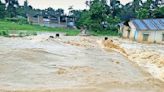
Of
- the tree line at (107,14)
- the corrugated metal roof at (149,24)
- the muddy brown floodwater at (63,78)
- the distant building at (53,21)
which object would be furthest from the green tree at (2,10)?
the muddy brown floodwater at (63,78)

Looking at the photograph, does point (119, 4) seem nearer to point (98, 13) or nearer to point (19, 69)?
point (98, 13)

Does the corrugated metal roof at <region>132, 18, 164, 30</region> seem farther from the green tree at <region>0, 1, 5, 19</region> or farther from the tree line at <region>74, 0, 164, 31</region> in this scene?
the green tree at <region>0, 1, 5, 19</region>

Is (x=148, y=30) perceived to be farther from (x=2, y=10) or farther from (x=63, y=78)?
(x=2, y=10)

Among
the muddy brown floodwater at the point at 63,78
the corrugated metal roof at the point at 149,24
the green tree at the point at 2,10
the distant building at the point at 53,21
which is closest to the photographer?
the muddy brown floodwater at the point at 63,78

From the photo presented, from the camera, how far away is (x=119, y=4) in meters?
54.7

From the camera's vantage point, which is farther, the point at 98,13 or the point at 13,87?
the point at 98,13

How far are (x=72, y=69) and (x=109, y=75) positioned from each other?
143cm

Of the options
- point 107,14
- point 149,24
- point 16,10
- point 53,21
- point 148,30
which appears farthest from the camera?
point 16,10

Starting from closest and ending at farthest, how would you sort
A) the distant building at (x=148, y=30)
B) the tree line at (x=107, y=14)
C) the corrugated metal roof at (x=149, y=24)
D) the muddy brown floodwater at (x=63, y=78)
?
1. the muddy brown floodwater at (x=63, y=78)
2. the distant building at (x=148, y=30)
3. the corrugated metal roof at (x=149, y=24)
4. the tree line at (x=107, y=14)

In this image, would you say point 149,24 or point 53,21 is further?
point 53,21

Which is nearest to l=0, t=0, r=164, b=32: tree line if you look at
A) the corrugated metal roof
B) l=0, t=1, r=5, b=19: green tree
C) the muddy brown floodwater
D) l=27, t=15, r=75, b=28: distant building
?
l=0, t=1, r=5, b=19: green tree

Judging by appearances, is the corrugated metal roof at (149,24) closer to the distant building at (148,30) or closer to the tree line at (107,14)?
the distant building at (148,30)

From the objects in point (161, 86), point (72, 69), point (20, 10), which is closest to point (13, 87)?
point (72, 69)

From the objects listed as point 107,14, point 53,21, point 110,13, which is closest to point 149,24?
point 107,14
